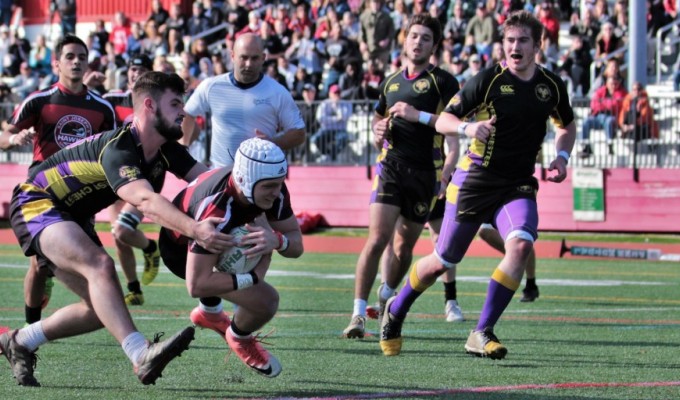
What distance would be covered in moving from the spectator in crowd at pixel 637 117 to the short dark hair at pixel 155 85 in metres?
13.9

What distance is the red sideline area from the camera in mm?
18766

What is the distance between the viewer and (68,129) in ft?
32.8

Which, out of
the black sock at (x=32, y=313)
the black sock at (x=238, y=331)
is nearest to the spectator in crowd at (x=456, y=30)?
the black sock at (x=32, y=313)

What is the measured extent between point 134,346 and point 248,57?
387 cm

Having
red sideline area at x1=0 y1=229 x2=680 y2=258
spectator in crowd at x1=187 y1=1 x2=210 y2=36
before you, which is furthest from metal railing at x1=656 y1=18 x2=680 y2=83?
spectator in crowd at x1=187 y1=1 x2=210 y2=36

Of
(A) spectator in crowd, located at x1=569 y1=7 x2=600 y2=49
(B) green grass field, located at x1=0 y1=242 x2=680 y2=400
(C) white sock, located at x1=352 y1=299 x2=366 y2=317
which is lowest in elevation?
(B) green grass field, located at x1=0 y1=242 x2=680 y2=400

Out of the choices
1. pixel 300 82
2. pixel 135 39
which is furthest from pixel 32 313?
pixel 135 39

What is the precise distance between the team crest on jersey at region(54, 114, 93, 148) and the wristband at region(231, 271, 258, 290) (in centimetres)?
348

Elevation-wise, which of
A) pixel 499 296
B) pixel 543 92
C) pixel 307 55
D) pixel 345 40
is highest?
pixel 345 40

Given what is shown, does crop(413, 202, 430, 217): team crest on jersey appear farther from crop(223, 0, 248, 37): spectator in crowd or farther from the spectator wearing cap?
crop(223, 0, 248, 37): spectator in crowd

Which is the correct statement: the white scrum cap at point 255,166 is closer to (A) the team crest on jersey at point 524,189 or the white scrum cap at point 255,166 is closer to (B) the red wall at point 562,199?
(A) the team crest on jersey at point 524,189

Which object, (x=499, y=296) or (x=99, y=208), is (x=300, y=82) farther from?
(x=99, y=208)

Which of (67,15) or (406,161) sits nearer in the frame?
(406,161)

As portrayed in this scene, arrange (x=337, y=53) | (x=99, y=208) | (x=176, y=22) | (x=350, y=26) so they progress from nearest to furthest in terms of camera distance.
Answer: (x=99, y=208) < (x=337, y=53) < (x=350, y=26) < (x=176, y=22)
